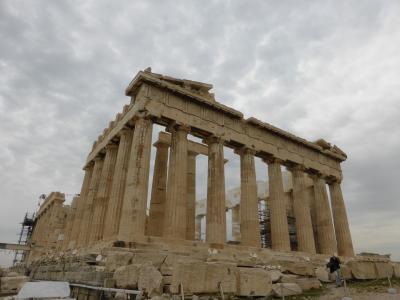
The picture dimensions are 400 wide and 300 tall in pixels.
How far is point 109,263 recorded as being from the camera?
405 inches

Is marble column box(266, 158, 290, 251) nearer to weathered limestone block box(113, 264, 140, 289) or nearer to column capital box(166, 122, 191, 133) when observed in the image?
column capital box(166, 122, 191, 133)

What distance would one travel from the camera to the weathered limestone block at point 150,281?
844 centimetres

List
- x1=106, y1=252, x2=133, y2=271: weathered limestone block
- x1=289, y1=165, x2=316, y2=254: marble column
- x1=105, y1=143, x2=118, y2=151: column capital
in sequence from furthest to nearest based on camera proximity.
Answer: x1=289, y1=165, x2=316, y2=254: marble column < x1=105, y1=143, x2=118, y2=151: column capital < x1=106, y1=252, x2=133, y2=271: weathered limestone block

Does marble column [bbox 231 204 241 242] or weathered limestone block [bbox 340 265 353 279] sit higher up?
marble column [bbox 231 204 241 242]

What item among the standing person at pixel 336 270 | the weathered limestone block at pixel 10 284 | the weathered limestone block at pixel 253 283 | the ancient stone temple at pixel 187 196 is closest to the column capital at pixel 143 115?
the ancient stone temple at pixel 187 196

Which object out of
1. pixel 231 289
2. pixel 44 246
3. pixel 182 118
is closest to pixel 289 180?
pixel 182 118

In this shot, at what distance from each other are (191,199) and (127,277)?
13842 mm

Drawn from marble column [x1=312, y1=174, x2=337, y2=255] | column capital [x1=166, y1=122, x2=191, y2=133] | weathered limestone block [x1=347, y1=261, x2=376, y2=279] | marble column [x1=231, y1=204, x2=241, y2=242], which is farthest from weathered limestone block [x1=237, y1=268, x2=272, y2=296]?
marble column [x1=231, y1=204, x2=241, y2=242]

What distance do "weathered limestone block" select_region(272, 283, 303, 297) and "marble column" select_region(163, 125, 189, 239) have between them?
8.03m

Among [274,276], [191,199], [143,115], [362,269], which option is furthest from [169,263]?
[191,199]

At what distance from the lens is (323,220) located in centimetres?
2675

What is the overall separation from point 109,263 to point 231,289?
159 inches

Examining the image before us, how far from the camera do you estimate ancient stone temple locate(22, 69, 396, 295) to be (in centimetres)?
1368

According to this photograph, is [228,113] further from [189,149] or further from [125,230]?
[125,230]
